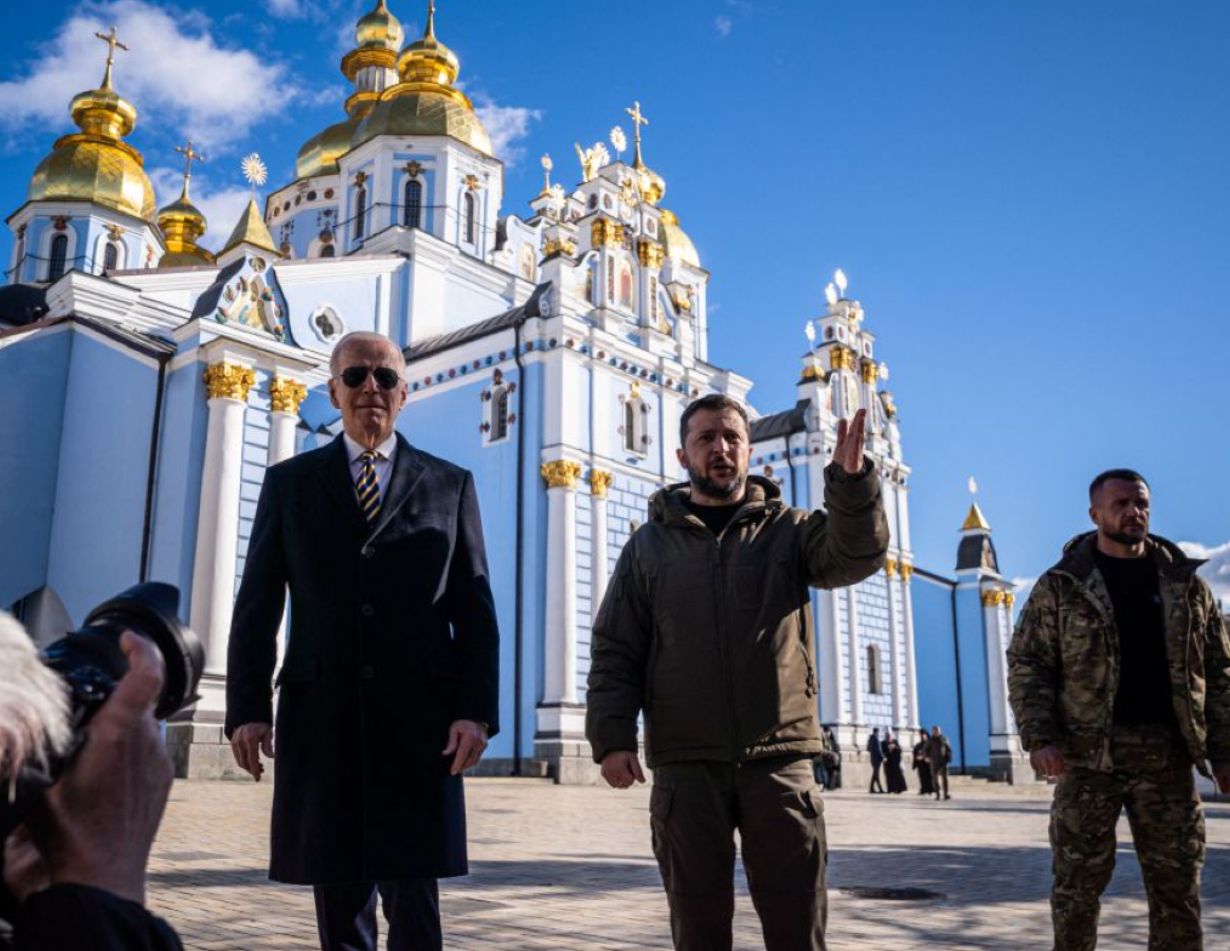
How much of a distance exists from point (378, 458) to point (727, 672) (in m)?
1.32

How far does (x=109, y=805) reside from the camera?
1461 mm

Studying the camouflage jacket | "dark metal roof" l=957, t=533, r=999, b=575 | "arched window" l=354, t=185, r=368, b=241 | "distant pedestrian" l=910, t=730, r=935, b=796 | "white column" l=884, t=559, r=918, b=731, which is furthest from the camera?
"dark metal roof" l=957, t=533, r=999, b=575

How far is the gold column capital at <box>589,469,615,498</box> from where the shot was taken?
24500mm

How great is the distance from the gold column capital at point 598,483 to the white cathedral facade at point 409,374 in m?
0.09

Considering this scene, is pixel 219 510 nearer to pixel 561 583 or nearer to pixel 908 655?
pixel 561 583

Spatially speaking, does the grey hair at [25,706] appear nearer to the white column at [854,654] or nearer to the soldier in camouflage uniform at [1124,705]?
the soldier in camouflage uniform at [1124,705]

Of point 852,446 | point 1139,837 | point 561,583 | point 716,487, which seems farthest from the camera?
point 561,583

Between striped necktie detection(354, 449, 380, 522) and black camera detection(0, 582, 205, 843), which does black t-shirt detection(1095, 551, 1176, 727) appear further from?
black camera detection(0, 582, 205, 843)

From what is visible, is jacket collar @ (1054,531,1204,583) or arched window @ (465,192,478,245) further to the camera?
arched window @ (465,192,478,245)

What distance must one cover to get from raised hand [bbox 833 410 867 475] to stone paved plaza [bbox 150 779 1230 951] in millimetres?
2639

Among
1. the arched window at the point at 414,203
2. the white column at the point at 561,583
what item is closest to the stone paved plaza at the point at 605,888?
the white column at the point at 561,583

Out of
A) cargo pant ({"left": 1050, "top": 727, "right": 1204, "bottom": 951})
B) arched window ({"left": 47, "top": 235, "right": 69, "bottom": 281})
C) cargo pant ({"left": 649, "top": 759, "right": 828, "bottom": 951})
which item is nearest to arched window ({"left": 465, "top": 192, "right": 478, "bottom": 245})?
arched window ({"left": 47, "top": 235, "right": 69, "bottom": 281})

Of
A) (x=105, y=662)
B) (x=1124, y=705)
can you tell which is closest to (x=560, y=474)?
(x=1124, y=705)

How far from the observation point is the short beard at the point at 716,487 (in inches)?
158
